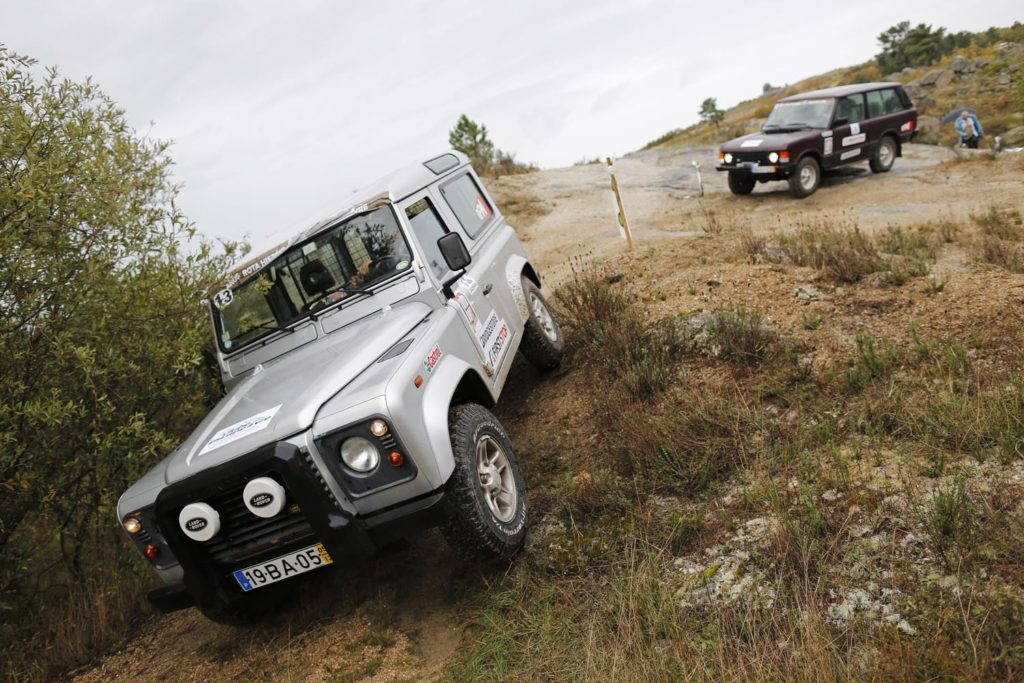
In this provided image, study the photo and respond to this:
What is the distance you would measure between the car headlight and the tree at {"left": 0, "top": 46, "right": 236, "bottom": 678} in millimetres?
1960

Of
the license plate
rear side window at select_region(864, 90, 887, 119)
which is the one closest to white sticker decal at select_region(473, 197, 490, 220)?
the license plate

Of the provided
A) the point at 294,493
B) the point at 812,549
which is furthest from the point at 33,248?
the point at 812,549

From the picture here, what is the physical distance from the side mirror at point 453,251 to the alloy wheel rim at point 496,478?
1274 millimetres

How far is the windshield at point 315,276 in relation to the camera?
5008mm

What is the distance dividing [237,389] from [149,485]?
103cm

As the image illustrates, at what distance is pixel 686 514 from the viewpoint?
416 centimetres

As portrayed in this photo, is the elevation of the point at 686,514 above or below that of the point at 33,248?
below

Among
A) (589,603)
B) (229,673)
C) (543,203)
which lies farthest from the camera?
(543,203)

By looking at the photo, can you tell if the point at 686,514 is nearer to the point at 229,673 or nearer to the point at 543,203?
the point at 229,673

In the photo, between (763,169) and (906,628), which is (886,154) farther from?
(906,628)

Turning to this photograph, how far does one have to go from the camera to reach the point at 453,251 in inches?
190

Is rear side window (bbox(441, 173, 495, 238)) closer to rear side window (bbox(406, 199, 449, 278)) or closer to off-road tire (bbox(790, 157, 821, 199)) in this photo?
rear side window (bbox(406, 199, 449, 278))

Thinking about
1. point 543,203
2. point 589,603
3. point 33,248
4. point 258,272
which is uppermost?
point 33,248

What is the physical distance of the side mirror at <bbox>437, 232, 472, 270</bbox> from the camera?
4.78 metres
